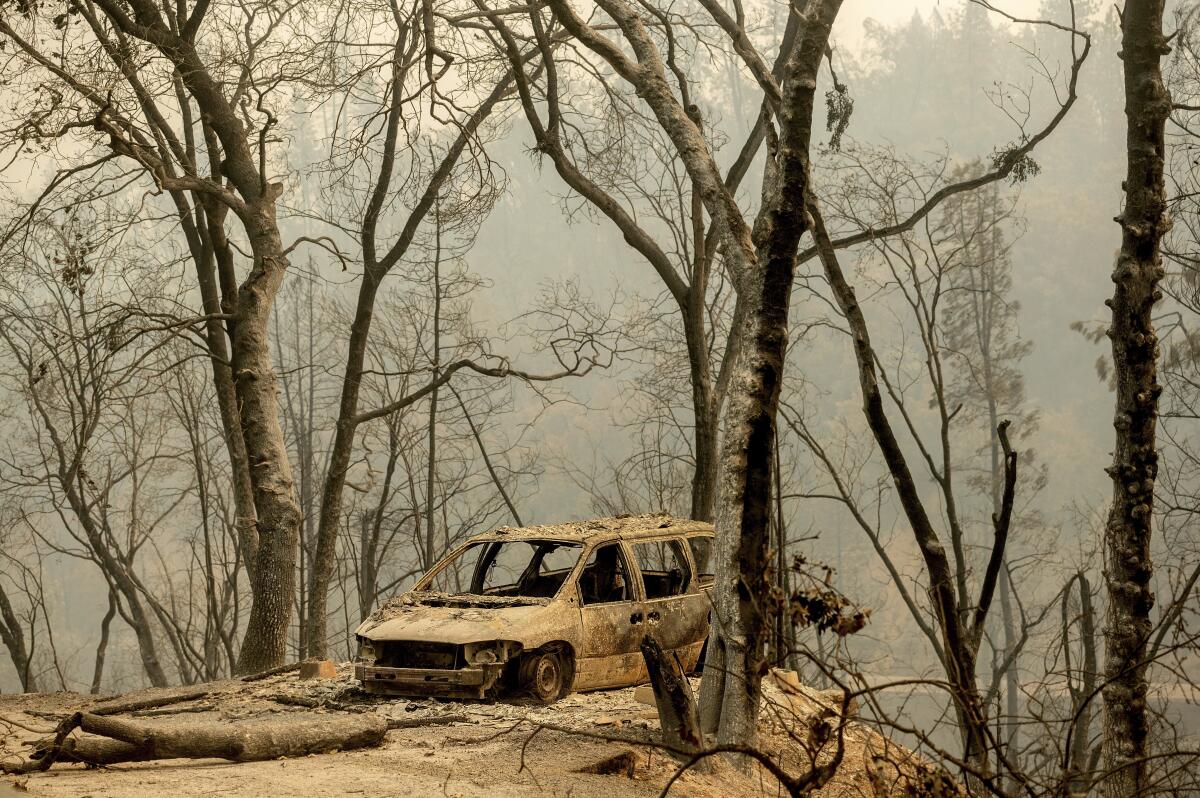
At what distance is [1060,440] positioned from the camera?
7262 cm

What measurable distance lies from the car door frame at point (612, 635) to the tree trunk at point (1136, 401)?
3848 mm

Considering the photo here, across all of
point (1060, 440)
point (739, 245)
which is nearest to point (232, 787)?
point (739, 245)

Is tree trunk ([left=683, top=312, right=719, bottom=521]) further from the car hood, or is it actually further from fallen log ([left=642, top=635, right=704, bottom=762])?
fallen log ([left=642, top=635, right=704, bottom=762])

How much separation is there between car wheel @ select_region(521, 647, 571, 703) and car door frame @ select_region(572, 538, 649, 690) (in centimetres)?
12

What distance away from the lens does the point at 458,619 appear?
907cm

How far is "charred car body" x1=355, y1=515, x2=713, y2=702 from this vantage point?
8.83 m

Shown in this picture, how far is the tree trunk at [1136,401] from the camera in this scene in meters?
7.44

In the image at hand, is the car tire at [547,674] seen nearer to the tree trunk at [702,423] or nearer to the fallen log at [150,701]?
the fallen log at [150,701]

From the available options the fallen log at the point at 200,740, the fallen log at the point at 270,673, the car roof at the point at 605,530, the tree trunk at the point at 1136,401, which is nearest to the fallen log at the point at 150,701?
the fallen log at the point at 270,673

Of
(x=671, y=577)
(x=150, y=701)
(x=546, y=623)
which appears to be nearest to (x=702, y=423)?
(x=671, y=577)

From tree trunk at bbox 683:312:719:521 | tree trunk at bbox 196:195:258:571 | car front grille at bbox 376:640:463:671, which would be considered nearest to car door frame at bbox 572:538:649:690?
car front grille at bbox 376:640:463:671

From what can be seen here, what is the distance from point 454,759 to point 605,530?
322 centimetres

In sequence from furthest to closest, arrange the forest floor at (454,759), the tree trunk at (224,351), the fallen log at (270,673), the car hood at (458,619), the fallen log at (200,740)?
the tree trunk at (224,351) → the fallen log at (270,673) → the car hood at (458,619) → the fallen log at (200,740) → the forest floor at (454,759)

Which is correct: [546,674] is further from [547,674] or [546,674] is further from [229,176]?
[229,176]
